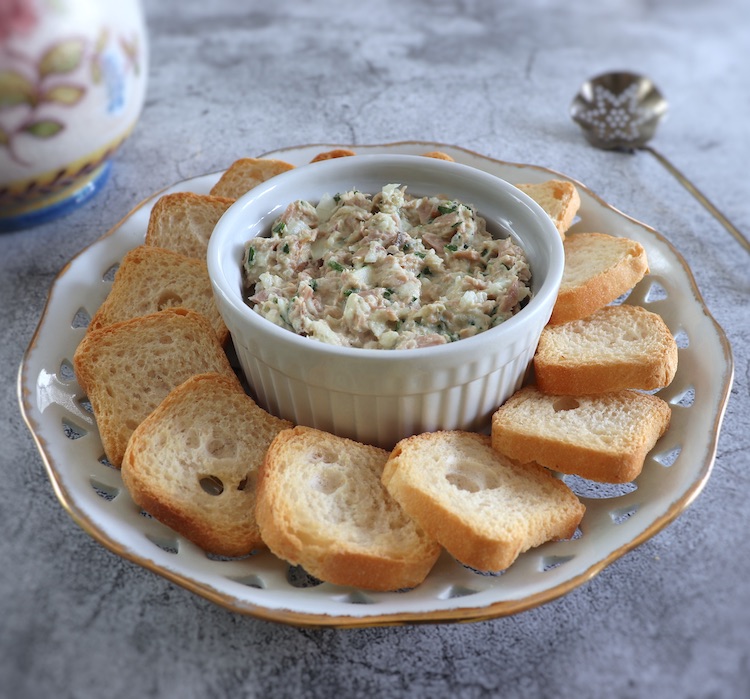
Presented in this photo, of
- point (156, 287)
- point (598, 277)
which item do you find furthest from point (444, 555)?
point (156, 287)

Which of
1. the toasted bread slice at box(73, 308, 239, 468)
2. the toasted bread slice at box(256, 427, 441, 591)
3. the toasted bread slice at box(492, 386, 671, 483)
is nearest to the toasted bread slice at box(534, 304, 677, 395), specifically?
the toasted bread slice at box(492, 386, 671, 483)

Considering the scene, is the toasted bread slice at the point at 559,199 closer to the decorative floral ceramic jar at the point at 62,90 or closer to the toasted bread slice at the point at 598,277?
the toasted bread slice at the point at 598,277

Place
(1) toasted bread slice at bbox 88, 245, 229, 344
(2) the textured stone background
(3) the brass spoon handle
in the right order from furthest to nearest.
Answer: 1. (3) the brass spoon handle
2. (1) toasted bread slice at bbox 88, 245, 229, 344
3. (2) the textured stone background

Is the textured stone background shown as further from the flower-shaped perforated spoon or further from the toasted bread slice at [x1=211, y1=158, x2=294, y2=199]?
the toasted bread slice at [x1=211, y1=158, x2=294, y2=199]

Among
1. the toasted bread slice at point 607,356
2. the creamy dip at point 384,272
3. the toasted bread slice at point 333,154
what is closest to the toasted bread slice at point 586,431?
the toasted bread slice at point 607,356

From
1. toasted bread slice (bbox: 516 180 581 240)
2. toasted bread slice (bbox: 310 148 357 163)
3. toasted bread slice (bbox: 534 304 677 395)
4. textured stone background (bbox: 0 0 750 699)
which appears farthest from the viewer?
toasted bread slice (bbox: 310 148 357 163)

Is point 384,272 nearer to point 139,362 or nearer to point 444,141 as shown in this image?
point 139,362

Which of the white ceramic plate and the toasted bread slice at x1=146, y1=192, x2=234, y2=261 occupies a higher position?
the toasted bread slice at x1=146, y1=192, x2=234, y2=261
